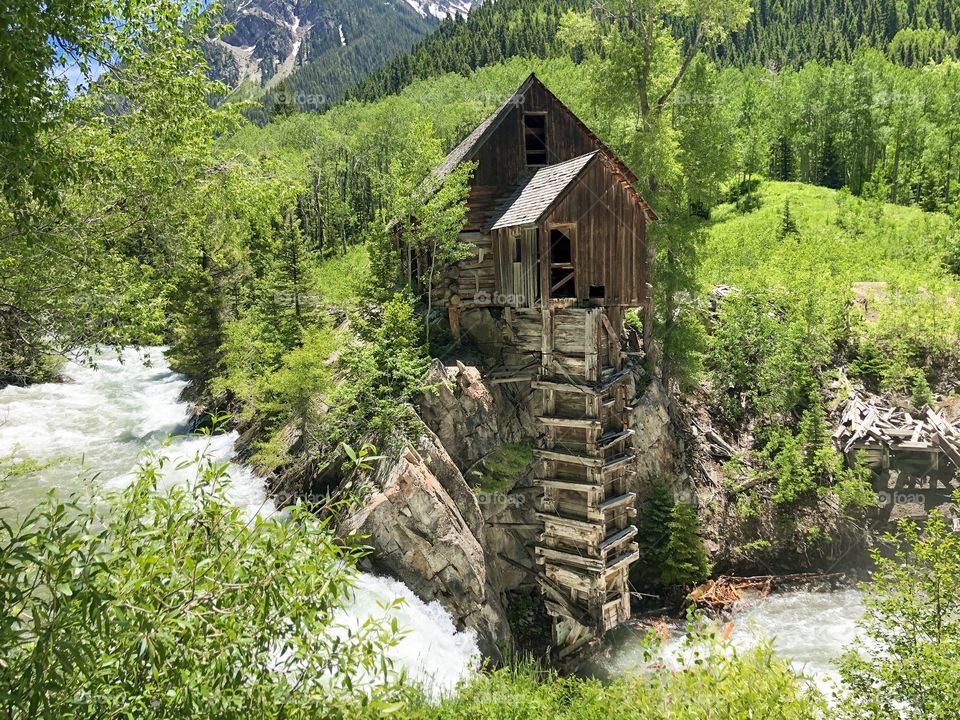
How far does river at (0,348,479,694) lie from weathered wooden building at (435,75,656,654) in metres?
5.06

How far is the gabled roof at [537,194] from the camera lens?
1662 centimetres

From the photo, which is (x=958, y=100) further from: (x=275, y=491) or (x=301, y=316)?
(x=275, y=491)

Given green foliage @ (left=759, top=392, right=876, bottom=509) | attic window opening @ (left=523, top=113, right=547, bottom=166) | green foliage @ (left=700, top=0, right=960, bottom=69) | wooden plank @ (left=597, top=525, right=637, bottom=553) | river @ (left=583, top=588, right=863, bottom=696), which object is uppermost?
green foliage @ (left=700, top=0, right=960, bottom=69)

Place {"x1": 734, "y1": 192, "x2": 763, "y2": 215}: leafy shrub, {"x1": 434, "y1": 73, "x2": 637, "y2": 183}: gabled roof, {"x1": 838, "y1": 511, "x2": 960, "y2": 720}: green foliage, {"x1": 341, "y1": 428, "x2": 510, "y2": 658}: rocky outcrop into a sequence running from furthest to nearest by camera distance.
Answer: {"x1": 734, "y1": 192, "x2": 763, "y2": 215}: leafy shrub, {"x1": 434, "y1": 73, "x2": 637, "y2": 183}: gabled roof, {"x1": 341, "y1": 428, "x2": 510, "y2": 658}: rocky outcrop, {"x1": 838, "y1": 511, "x2": 960, "y2": 720}: green foliage

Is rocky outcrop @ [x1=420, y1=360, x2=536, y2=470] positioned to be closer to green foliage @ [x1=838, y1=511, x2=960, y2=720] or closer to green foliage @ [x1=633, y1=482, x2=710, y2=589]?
green foliage @ [x1=633, y1=482, x2=710, y2=589]

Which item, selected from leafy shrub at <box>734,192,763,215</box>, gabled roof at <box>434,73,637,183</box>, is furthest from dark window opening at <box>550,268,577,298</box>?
leafy shrub at <box>734,192,763,215</box>

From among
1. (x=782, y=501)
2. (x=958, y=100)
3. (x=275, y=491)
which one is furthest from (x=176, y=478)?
(x=958, y=100)

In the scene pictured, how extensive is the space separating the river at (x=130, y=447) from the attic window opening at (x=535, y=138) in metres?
13.8

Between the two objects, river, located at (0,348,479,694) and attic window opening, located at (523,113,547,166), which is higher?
attic window opening, located at (523,113,547,166)

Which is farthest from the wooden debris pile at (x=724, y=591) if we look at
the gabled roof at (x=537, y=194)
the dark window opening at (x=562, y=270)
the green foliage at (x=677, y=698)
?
the gabled roof at (x=537, y=194)

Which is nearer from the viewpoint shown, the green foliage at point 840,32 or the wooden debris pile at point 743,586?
the wooden debris pile at point 743,586

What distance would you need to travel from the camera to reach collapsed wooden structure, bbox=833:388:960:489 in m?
20.0

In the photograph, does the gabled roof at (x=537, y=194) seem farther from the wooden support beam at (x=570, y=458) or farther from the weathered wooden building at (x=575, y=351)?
the wooden support beam at (x=570, y=458)

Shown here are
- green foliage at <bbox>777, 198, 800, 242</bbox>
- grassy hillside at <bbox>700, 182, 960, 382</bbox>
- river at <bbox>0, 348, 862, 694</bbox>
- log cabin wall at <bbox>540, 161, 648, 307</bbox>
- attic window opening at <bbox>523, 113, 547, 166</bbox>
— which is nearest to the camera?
river at <bbox>0, 348, 862, 694</bbox>
